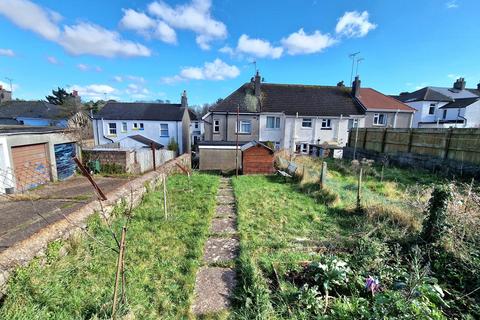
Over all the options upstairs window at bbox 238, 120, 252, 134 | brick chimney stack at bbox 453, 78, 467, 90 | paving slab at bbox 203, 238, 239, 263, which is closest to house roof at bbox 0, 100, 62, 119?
upstairs window at bbox 238, 120, 252, 134

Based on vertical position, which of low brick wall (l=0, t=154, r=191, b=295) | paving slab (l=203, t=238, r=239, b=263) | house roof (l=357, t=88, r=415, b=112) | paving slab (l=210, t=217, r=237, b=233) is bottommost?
paving slab (l=210, t=217, r=237, b=233)

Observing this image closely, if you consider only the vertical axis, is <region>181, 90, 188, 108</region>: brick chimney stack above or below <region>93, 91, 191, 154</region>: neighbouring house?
above

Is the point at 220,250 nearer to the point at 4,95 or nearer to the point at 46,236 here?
the point at 46,236

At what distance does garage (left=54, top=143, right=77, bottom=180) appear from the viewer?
11198mm

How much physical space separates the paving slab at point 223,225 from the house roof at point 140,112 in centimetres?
1956

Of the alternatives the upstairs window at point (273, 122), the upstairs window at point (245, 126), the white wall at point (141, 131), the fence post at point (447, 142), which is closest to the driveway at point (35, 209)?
the upstairs window at point (245, 126)

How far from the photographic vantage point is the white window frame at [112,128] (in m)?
23.2

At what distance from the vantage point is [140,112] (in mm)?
24406

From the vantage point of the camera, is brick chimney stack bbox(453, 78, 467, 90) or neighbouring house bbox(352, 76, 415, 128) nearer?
neighbouring house bbox(352, 76, 415, 128)

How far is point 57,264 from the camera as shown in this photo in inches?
134

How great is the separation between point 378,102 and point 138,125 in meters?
26.2

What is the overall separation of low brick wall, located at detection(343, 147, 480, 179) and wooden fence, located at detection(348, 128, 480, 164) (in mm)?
170

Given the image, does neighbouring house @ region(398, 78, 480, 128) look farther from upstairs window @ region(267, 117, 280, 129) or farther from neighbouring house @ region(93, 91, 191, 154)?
neighbouring house @ region(93, 91, 191, 154)

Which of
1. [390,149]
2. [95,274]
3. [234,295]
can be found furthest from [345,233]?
[390,149]
